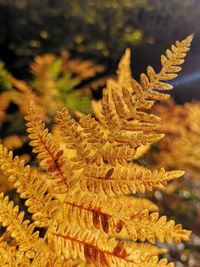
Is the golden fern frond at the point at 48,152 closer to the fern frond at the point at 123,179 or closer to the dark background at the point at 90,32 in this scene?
the fern frond at the point at 123,179

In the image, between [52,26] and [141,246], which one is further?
[52,26]

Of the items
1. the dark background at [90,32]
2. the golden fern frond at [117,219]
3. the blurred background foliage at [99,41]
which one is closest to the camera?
the golden fern frond at [117,219]

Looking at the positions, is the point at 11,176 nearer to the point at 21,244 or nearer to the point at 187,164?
the point at 21,244

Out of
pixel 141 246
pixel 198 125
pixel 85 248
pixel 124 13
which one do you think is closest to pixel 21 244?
pixel 85 248

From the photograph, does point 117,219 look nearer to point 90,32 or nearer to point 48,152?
point 48,152

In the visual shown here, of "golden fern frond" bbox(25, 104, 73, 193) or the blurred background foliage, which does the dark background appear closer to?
the blurred background foliage

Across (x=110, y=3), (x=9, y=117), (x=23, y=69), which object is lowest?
(x=9, y=117)

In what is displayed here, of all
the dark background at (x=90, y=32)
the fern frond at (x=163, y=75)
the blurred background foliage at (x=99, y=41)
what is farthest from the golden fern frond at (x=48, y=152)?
the dark background at (x=90, y=32)

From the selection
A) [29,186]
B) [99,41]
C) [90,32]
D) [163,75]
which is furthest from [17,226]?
[90,32]
